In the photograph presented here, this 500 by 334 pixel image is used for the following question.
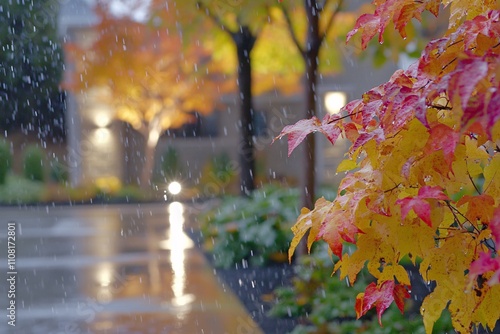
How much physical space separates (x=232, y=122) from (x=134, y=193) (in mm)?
4271

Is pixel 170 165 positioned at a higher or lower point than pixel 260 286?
higher

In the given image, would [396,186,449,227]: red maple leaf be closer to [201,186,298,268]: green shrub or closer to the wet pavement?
the wet pavement

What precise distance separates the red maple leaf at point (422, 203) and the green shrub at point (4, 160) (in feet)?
62.5

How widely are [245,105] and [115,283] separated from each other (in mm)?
5220

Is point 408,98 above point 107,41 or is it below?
below

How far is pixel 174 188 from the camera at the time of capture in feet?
67.6

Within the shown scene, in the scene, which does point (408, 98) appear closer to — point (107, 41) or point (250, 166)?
point (250, 166)

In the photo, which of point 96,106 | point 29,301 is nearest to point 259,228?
point 29,301

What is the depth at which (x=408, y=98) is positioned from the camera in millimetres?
2105

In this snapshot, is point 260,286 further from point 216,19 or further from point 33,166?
point 33,166

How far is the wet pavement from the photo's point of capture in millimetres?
6270

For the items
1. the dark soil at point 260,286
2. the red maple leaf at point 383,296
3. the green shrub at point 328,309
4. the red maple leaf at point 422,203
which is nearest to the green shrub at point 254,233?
the dark soil at point 260,286

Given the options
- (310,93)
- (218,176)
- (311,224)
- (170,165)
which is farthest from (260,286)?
(170,165)

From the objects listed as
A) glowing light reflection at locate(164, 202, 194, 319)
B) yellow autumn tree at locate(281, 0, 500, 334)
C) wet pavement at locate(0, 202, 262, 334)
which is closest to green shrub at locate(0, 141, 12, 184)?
glowing light reflection at locate(164, 202, 194, 319)
